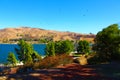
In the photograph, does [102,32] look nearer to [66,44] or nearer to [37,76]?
[37,76]

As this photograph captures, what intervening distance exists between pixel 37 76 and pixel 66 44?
86354 millimetres

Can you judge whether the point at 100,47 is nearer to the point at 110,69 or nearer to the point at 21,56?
the point at 110,69

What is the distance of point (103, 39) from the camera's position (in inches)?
1596

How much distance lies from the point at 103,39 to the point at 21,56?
52.2 m

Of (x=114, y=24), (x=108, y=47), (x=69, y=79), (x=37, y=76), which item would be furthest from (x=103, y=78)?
(x=114, y=24)

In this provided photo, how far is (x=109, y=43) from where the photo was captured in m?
39.3

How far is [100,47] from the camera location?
40500mm

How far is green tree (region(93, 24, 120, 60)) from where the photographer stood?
37069 mm

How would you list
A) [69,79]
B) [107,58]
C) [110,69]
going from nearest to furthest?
1. [69,79]
2. [110,69]
3. [107,58]

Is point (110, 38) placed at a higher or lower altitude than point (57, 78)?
higher

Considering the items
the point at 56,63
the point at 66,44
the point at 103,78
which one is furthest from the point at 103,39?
the point at 66,44

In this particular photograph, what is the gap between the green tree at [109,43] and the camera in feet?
122

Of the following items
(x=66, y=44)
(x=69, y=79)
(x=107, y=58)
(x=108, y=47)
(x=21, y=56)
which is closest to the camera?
(x=69, y=79)

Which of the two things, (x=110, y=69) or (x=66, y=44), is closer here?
(x=110, y=69)
